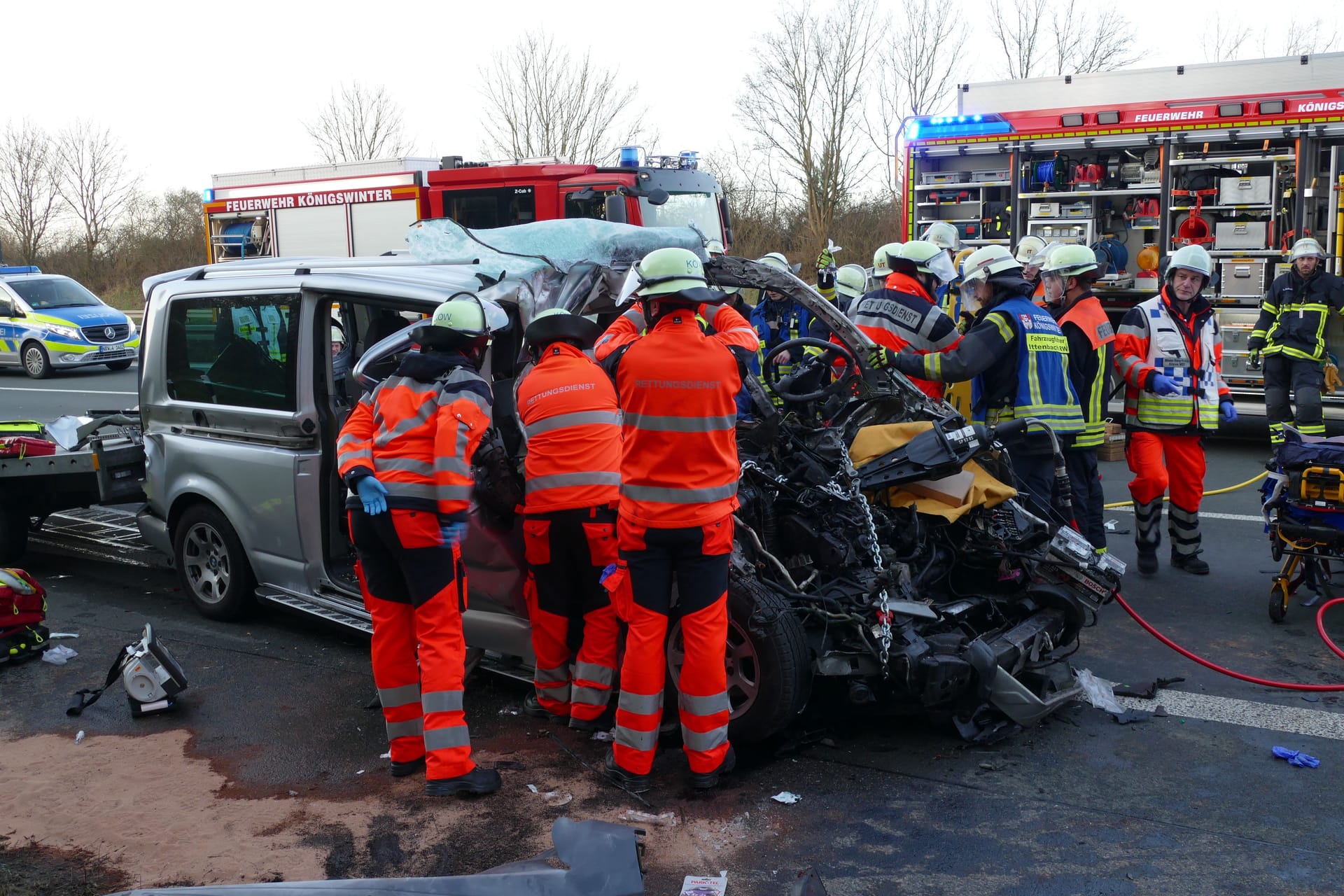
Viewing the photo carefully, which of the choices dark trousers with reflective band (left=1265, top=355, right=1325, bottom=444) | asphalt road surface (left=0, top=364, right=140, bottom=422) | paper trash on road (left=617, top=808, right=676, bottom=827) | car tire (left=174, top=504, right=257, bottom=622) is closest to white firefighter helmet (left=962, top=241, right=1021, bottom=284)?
paper trash on road (left=617, top=808, right=676, bottom=827)

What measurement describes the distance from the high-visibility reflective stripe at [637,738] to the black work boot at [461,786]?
0.49 metres

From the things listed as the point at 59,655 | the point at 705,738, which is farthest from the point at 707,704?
the point at 59,655

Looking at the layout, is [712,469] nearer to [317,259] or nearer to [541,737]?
A: [541,737]

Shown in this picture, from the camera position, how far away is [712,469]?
4117 mm

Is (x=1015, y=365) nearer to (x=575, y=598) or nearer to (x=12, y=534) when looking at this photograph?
(x=575, y=598)

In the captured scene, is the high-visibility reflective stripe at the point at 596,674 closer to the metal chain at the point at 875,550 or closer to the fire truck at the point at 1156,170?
the metal chain at the point at 875,550

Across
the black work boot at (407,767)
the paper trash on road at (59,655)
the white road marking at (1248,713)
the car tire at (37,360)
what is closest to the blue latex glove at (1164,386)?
the white road marking at (1248,713)

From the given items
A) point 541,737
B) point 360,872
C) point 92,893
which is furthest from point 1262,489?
point 92,893

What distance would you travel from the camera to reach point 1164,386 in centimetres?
682

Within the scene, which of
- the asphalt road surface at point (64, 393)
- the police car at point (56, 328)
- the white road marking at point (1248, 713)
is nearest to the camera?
the white road marking at point (1248, 713)

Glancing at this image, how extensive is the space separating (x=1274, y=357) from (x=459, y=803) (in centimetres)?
821

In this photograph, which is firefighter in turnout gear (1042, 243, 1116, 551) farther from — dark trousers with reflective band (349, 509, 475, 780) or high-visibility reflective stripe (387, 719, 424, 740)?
high-visibility reflective stripe (387, 719, 424, 740)

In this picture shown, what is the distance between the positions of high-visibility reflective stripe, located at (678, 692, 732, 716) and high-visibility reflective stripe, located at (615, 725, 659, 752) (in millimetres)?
178

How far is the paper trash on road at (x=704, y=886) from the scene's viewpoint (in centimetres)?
347
